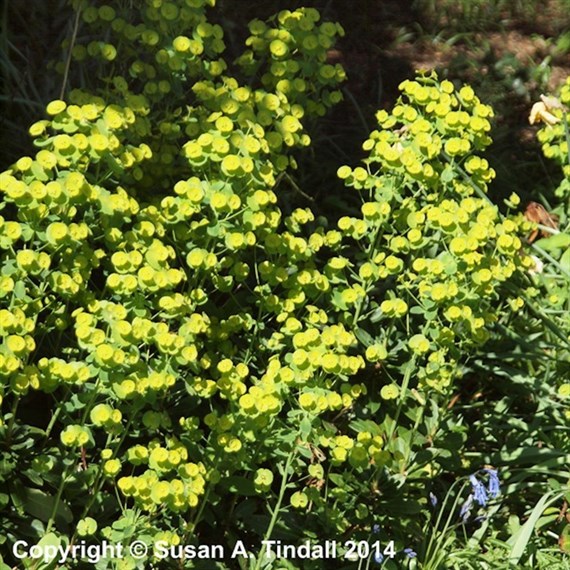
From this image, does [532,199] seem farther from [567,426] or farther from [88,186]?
[88,186]

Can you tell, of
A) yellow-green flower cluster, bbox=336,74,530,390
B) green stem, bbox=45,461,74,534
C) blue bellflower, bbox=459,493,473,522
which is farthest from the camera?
blue bellflower, bbox=459,493,473,522

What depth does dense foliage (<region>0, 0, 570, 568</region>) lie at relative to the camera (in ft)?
9.95

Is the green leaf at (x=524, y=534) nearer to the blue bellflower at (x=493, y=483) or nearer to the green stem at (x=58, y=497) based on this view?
the blue bellflower at (x=493, y=483)

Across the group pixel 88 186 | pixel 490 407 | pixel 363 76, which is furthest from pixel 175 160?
pixel 363 76

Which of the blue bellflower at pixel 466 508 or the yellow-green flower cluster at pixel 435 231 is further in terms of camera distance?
the blue bellflower at pixel 466 508

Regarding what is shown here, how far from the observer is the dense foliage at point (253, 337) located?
3.03m

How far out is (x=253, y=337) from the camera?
346 cm

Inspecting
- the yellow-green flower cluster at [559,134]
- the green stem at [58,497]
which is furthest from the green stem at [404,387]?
the yellow-green flower cluster at [559,134]

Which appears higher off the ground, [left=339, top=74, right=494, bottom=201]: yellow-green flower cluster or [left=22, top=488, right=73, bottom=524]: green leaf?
[left=339, top=74, right=494, bottom=201]: yellow-green flower cluster

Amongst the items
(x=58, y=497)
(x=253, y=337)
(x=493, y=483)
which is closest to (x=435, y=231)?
(x=253, y=337)

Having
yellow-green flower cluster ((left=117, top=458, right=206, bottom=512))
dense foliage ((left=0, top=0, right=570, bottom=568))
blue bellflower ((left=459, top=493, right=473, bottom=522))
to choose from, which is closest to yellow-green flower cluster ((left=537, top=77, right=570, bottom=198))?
dense foliage ((left=0, top=0, right=570, bottom=568))

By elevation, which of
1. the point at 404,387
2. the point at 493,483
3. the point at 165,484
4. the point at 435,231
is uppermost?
the point at 435,231

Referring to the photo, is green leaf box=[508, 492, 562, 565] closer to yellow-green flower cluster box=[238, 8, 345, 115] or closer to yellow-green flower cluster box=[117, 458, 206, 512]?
yellow-green flower cluster box=[117, 458, 206, 512]

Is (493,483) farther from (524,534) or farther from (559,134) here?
(559,134)
